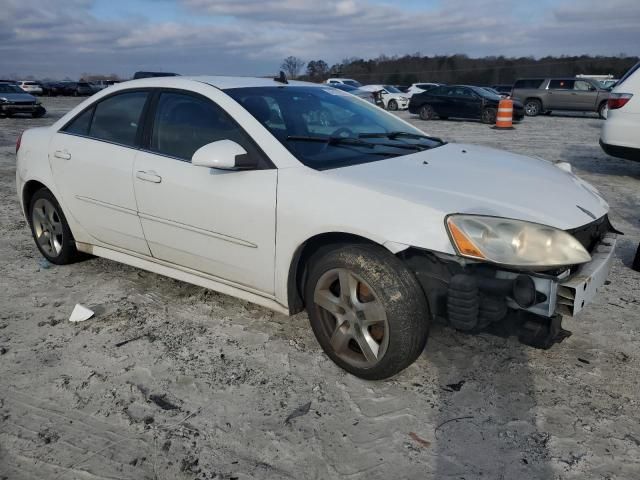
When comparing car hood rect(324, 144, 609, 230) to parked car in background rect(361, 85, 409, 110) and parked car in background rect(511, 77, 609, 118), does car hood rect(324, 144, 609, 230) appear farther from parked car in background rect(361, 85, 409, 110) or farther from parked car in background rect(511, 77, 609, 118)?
parked car in background rect(361, 85, 409, 110)

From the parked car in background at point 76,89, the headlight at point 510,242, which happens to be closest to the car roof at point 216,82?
the headlight at point 510,242

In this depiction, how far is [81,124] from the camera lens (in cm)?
410

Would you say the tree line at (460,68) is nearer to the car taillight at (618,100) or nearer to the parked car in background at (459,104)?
the parked car in background at (459,104)

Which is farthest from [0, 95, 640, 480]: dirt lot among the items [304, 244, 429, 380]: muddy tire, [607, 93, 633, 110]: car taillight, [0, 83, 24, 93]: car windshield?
[0, 83, 24, 93]: car windshield

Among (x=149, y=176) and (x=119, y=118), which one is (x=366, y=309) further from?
(x=119, y=118)

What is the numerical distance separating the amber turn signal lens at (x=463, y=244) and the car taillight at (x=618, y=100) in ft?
21.3

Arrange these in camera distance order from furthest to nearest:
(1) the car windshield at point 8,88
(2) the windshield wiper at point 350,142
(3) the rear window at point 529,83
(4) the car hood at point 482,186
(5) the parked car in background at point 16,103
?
(3) the rear window at point 529,83
(1) the car windshield at point 8,88
(5) the parked car in background at point 16,103
(2) the windshield wiper at point 350,142
(4) the car hood at point 482,186

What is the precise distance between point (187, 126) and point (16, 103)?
21.0m


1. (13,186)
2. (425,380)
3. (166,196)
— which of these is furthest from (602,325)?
(13,186)

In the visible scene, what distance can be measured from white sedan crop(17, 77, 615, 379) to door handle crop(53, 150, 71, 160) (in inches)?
0.4

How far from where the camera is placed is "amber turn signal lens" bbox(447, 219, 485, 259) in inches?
93.8

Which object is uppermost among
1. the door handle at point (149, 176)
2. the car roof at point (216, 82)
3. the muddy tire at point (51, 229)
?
the car roof at point (216, 82)

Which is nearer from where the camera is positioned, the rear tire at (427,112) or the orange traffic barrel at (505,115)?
the orange traffic barrel at (505,115)

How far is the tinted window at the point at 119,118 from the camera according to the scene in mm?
3701
